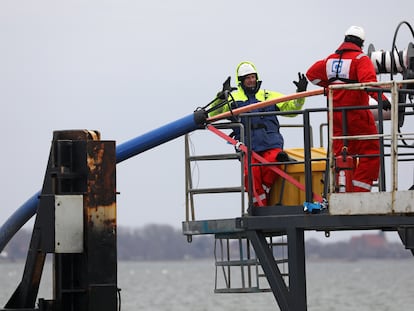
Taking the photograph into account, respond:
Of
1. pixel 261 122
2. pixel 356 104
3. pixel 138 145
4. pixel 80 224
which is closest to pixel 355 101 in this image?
pixel 356 104

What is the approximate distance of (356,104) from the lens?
15141 mm

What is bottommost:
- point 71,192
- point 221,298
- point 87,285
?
point 221,298

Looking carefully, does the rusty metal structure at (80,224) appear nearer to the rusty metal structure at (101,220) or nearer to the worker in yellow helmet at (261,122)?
the rusty metal structure at (101,220)

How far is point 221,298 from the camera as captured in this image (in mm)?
77938

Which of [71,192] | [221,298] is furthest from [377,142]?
[221,298]

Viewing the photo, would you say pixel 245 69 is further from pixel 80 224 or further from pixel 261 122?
pixel 80 224

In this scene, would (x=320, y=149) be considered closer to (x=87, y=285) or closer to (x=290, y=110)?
(x=290, y=110)

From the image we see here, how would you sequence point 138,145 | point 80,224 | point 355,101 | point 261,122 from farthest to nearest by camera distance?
1. point 138,145
2. point 261,122
3. point 355,101
4. point 80,224

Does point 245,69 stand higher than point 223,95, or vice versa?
point 245,69

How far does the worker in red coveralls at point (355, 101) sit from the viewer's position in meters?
15.0

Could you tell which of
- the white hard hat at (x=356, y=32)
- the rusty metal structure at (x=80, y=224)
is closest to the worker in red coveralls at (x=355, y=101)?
the white hard hat at (x=356, y=32)

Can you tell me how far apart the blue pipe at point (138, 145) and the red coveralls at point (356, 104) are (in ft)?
6.42

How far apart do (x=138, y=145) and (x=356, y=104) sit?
9.92 ft

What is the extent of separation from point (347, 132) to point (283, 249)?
1.69m
